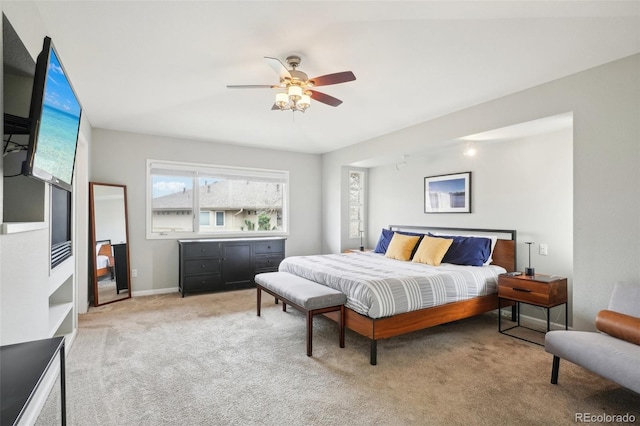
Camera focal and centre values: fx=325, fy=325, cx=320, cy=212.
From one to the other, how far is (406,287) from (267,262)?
124 inches

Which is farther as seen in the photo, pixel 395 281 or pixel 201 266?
pixel 201 266

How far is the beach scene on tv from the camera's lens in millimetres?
1633

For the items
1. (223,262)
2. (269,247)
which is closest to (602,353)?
(269,247)

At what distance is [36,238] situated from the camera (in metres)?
2.03

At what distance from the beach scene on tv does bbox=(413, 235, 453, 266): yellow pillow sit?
3688mm

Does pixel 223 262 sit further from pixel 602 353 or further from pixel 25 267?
pixel 602 353

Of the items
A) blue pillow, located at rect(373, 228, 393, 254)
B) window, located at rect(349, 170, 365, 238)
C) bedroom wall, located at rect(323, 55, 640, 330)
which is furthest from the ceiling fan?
window, located at rect(349, 170, 365, 238)

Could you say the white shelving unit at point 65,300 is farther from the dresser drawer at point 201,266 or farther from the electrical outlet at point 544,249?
the electrical outlet at point 544,249

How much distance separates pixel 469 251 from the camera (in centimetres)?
402

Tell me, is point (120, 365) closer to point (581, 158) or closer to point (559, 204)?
point (581, 158)

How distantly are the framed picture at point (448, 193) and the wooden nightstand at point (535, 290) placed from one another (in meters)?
1.35

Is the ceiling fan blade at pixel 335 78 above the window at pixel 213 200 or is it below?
above

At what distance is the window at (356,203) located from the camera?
6.31m

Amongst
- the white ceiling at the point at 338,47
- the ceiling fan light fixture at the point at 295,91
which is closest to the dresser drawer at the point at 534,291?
the white ceiling at the point at 338,47
